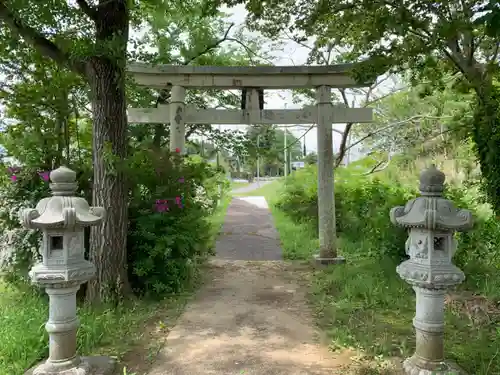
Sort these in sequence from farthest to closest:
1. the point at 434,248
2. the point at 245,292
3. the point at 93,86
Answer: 1. the point at 245,292
2. the point at 93,86
3. the point at 434,248

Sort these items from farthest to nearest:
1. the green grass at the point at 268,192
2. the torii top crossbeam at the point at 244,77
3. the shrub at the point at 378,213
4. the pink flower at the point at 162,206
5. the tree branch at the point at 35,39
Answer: the green grass at the point at 268,192, the torii top crossbeam at the point at 244,77, the shrub at the point at 378,213, the pink flower at the point at 162,206, the tree branch at the point at 35,39

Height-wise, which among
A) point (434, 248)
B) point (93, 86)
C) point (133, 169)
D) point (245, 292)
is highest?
point (93, 86)

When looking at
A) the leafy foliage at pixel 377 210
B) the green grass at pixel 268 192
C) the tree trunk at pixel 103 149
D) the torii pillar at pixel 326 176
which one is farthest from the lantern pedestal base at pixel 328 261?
the green grass at pixel 268 192

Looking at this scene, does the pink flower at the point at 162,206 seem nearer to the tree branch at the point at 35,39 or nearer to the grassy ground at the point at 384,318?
the tree branch at the point at 35,39

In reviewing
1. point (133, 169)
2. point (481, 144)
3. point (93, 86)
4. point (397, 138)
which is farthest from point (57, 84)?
point (397, 138)

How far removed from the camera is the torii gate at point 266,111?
23.7 ft

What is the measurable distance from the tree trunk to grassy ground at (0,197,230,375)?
1.37 feet

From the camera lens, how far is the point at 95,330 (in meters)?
3.96

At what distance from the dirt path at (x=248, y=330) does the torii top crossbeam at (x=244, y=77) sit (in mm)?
3473

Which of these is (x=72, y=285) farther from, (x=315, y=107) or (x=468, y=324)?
(x=315, y=107)

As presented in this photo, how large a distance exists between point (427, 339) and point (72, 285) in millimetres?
2829

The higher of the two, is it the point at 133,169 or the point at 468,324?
the point at 133,169

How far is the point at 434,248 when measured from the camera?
121 inches

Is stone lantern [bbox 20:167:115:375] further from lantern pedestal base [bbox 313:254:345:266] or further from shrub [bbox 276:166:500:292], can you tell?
lantern pedestal base [bbox 313:254:345:266]
